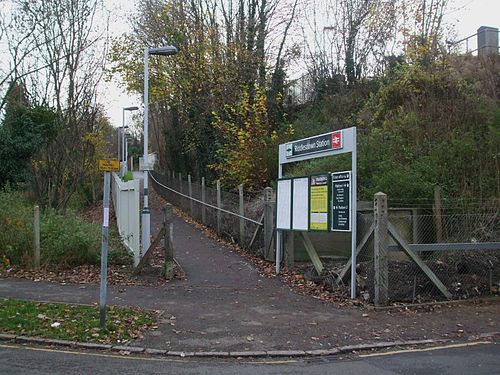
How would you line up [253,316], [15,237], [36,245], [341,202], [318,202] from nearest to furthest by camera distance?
1. [253,316]
2. [341,202]
3. [318,202]
4. [36,245]
5. [15,237]

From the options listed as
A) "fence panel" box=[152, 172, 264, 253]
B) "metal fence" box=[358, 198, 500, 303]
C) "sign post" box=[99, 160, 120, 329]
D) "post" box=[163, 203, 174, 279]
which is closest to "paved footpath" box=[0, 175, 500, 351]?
"post" box=[163, 203, 174, 279]

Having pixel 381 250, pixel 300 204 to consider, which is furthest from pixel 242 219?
pixel 381 250

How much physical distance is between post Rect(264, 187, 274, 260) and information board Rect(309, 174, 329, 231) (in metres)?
2.81

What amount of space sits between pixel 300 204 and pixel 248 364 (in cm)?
536

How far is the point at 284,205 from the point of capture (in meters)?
12.5

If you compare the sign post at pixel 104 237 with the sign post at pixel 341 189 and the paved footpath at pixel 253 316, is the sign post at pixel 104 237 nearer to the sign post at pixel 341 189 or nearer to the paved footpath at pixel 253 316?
the paved footpath at pixel 253 316

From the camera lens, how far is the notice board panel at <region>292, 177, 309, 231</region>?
1148 cm

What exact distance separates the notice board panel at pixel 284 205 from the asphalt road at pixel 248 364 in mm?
5214

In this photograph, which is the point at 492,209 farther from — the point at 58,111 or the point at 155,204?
the point at 155,204

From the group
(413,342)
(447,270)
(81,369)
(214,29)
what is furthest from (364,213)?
(214,29)

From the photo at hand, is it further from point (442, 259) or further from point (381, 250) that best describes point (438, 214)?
point (381, 250)

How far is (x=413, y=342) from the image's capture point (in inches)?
307

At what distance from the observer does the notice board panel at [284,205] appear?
39.9 ft

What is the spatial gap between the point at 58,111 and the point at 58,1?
4.60m
